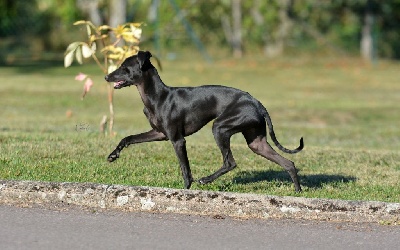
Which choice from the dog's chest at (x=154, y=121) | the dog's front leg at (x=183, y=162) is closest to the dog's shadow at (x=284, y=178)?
the dog's front leg at (x=183, y=162)

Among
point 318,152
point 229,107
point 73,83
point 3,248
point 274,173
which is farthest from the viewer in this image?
point 73,83

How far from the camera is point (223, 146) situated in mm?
8195

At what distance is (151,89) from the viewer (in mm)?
8320

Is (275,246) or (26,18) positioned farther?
(26,18)

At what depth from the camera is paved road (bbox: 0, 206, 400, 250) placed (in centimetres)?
652

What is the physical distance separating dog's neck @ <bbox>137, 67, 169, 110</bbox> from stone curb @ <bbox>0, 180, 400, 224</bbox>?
3.26 ft

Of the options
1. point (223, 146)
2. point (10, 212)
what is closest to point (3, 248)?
point (10, 212)

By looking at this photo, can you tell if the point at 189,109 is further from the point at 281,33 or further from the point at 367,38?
the point at 281,33

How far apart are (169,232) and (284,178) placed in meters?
2.68

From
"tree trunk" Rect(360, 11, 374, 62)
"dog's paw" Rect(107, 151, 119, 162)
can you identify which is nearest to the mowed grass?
"dog's paw" Rect(107, 151, 119, 162)

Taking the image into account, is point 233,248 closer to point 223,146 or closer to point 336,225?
point 336,225

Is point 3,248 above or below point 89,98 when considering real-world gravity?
above

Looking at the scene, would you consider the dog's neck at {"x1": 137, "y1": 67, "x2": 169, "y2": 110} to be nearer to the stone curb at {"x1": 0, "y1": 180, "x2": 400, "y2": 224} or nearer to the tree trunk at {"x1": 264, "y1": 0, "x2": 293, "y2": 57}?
the stone curb at {"x1": 0, "y1": 180, "x2": 400, "y2": 224}

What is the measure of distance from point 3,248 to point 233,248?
4.95 feet
